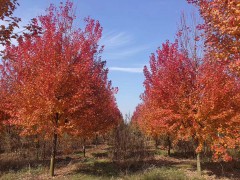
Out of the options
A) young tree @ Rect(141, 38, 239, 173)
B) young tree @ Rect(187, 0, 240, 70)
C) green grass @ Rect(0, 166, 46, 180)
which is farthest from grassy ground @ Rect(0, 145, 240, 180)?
young tree @ Rect(187, 0, 240, 70)

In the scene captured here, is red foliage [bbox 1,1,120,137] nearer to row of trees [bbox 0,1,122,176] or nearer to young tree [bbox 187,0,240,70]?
row of trees [bbox 0,1,122,176]

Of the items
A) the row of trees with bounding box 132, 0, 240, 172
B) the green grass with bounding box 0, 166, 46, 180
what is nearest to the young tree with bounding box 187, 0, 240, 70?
the row of trees with bounding box 132, 0, 240, 172

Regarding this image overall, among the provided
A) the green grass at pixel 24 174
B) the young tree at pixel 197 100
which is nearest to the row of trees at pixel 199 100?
the young tree at pixel 197 100

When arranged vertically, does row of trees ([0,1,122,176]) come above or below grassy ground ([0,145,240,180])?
above

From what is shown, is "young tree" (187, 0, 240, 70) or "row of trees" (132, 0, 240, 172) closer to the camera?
"young tree" (187, 0, 240, 70)

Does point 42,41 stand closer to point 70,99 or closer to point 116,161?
point 70,99

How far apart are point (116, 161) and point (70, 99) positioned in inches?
284

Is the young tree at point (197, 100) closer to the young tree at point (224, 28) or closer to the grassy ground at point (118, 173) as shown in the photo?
the grassy ground at point (118, 173)

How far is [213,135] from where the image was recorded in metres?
11.3

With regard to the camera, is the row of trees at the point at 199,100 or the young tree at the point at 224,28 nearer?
the young tree at the point at 224,28

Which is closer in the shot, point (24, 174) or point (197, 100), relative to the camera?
point (197, 100)

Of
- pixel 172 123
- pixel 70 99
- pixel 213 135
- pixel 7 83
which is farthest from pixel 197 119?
pixel 7 83

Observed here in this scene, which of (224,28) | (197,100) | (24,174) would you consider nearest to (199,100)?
(197,100)

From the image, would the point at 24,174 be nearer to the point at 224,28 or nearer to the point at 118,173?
the point at 118,173
